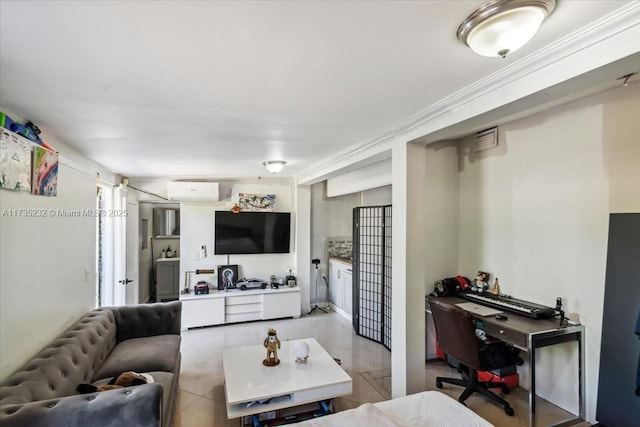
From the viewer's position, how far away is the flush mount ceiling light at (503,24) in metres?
1.13

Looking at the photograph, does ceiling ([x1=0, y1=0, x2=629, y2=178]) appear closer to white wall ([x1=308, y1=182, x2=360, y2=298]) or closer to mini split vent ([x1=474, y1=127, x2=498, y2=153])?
mini split vent ([x1=474, y1=127, x2=498, y2=153])

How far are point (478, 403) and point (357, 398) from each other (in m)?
1.07

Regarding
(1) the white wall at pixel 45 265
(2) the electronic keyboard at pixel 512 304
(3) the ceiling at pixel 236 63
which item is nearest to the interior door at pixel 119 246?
(1) the white wall at pixel 45 265

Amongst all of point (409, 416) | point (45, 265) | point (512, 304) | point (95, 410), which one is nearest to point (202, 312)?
point (45, 265)

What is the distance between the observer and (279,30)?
126cm

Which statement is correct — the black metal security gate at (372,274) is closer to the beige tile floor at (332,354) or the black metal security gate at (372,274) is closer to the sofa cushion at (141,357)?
the beige tile floor at (332,354)

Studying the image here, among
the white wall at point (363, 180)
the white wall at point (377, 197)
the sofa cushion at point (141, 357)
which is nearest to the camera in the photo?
the sofa cushion at point (141, 357)

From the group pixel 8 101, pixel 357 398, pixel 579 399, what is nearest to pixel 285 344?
pixel 357 398

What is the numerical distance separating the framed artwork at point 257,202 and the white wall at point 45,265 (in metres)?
2.35

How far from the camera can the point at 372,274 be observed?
449 centimetres

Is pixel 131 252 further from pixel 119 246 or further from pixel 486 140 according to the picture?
pixel 486 140

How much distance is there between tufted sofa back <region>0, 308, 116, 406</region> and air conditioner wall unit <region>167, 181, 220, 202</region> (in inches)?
94.4

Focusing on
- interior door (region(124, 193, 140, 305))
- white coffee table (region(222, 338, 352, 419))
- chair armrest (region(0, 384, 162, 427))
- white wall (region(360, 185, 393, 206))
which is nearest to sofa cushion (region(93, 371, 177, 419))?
white coffee table (region(222, 338, 352, 419))

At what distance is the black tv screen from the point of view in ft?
17.7
